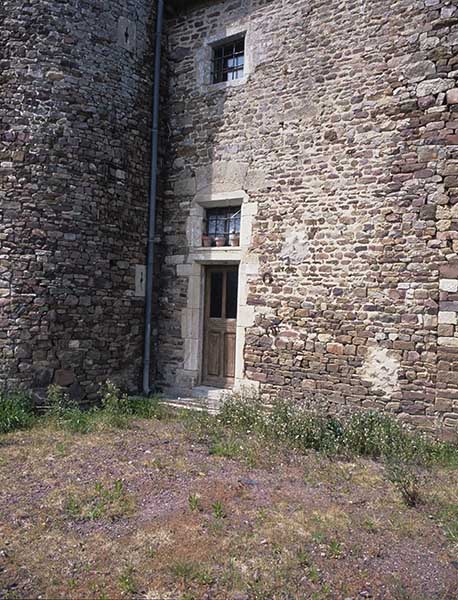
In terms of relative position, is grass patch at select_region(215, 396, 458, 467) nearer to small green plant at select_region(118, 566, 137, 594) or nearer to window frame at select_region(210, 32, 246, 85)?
small green plant at select_region(118, 566, 137, 594)

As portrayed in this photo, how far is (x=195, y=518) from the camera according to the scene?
12.5 feet

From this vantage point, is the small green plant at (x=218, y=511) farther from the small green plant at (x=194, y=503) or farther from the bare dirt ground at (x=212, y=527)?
the small green plant at (x=194, y=503)

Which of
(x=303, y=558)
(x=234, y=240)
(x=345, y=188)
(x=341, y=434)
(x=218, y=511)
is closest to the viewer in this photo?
(x=303, y=558)

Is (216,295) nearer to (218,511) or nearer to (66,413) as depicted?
(66,413)

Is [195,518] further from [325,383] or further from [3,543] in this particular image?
[325,383]

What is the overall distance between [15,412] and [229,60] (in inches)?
241

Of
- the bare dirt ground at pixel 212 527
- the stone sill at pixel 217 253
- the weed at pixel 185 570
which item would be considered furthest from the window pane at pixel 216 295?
the weed at pixel 185 570

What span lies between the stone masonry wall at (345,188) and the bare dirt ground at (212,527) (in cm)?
140

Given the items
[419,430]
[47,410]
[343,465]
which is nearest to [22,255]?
[47,410]

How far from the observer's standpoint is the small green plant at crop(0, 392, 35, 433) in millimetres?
5910

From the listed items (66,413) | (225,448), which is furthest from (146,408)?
(225,448)

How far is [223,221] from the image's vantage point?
305 inches

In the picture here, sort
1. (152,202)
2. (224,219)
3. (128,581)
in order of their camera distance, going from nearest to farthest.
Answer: (128,581) → (224,219) → (152,202)

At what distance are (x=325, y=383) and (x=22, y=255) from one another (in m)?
4.37
